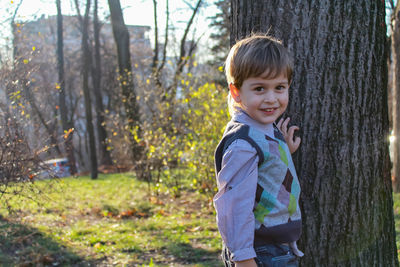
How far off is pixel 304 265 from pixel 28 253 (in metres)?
3.92

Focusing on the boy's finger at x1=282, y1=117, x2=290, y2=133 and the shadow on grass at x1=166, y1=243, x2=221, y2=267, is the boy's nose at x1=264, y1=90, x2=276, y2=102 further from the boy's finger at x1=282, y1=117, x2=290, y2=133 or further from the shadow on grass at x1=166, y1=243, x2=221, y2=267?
the shadow on grass at x1=166, y1=243, x2=221, y2=267

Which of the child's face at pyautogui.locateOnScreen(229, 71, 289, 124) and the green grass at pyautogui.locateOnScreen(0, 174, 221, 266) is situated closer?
the child's face at pyautogui.locateOnScreen(229, 71, 289, 124)

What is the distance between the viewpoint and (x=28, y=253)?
5395mm

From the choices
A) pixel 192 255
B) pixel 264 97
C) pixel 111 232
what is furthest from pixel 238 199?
pixel 111 232

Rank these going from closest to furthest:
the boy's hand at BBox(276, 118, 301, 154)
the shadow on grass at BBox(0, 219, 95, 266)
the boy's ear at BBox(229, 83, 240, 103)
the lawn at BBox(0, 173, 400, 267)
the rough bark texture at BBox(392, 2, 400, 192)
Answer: the boy's ear at BBox(229, 83, 240, 103), the boy's hand at BBox(276, 118, 301, 154), the shadow on grass at BBox(0, 219, 95, 266), the lawn at BBox(0, 173, 400, 267), the rough bark texture at BBox(392, 2, 400, 192)

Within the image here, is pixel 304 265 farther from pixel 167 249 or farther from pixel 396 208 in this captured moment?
pixel 396 208

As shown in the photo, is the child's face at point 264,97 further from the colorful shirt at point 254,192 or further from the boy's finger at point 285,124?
the boy's finger at point 285,124

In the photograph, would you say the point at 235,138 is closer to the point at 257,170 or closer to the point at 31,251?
the point at 257,170

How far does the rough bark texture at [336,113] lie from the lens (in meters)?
2.59

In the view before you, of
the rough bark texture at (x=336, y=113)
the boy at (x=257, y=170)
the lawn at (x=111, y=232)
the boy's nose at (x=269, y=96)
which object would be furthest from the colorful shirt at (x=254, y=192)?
the lawn at (x=111, y=232)

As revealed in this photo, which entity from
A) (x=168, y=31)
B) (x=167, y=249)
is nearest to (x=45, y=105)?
(x=167, y=249)

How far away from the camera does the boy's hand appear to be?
2543 millimetres

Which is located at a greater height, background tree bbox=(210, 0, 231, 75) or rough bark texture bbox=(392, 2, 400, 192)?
background tree bbox=(210, 0, 231, 75)

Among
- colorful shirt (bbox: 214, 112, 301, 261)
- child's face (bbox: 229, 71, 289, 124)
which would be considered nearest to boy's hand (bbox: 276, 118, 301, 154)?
colorful shirt (bbox: 214, 112, 301, 261)
